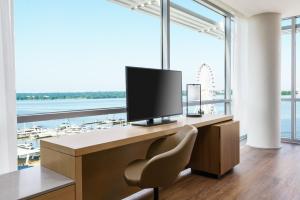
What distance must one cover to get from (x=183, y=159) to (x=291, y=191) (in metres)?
1.75

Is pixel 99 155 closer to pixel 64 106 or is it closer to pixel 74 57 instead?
pixel 64 106

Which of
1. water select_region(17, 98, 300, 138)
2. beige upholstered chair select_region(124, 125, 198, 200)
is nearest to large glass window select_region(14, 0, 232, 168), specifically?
water select_region(17, 98, 300, 138)

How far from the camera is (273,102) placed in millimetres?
4914

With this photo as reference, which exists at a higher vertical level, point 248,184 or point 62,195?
point 62,195

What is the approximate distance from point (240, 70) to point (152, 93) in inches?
127

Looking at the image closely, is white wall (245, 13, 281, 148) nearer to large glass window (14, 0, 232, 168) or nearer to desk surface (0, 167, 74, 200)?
large glass window (14, 0, 232, 168)

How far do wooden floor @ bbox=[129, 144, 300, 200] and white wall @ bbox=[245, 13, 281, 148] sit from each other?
2.95 ft

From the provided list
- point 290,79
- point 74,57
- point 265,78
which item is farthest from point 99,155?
point 290,79

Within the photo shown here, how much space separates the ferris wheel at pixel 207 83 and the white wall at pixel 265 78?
87cm

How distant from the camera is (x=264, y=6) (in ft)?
14.9

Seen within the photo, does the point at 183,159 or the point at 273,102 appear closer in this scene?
the point at 183,159

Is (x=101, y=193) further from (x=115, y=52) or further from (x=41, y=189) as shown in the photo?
(x=115, y=52)

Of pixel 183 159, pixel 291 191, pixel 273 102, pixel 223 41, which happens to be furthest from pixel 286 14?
pixel 183 159

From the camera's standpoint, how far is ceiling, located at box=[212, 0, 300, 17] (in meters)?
4.31
